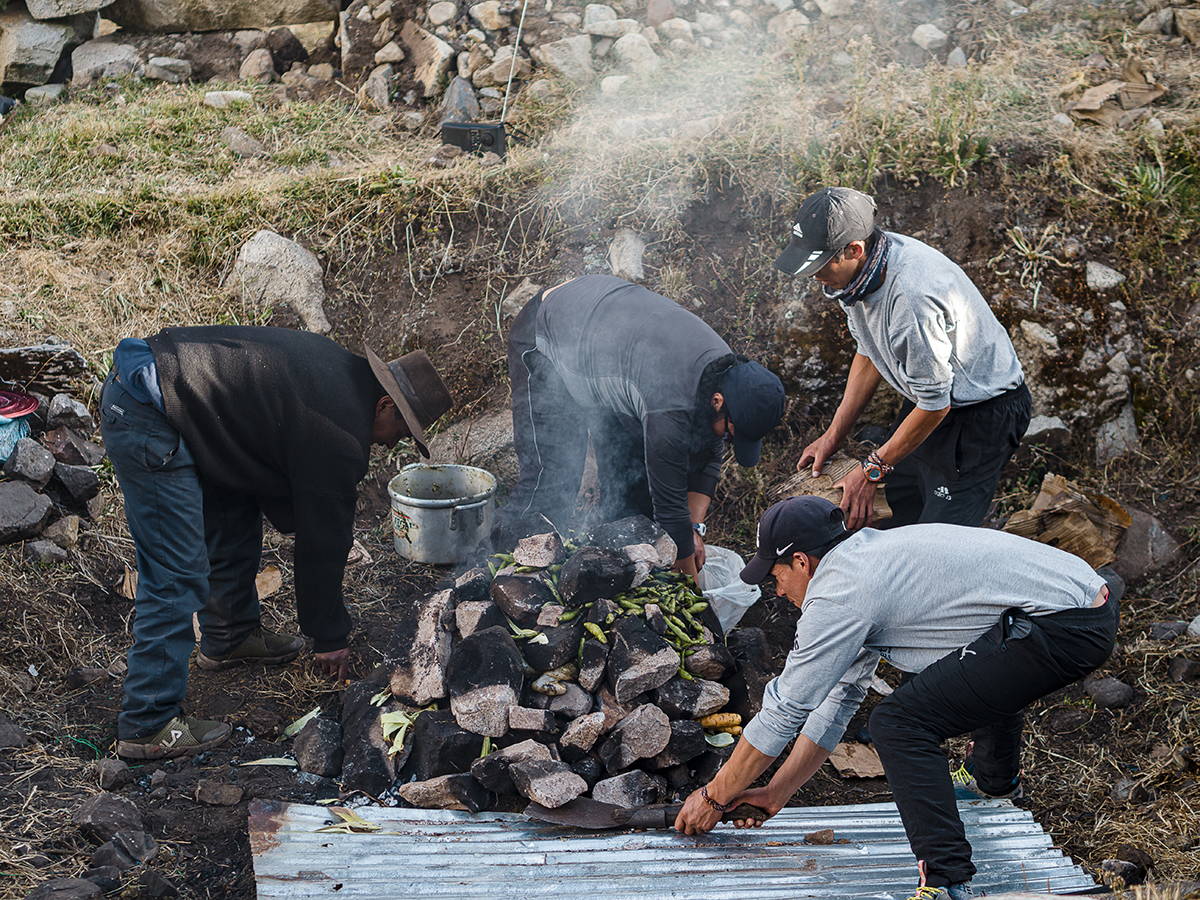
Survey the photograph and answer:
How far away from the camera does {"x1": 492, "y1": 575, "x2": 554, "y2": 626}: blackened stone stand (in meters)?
4.58

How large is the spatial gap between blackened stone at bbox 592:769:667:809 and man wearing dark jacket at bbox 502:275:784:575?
3.89ft

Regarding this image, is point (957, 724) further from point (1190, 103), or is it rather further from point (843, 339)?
point (1190, 103)

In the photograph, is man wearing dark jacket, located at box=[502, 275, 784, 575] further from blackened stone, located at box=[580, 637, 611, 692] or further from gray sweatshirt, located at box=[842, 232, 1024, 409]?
blackened stone, located at box=[580, 637, 611, 692]

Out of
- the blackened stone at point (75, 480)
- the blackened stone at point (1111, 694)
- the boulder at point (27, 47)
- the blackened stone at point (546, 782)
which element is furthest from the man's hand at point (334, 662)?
the boulder at point (27, 47)

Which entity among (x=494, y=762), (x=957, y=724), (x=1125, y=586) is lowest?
(x=1125, y=586)

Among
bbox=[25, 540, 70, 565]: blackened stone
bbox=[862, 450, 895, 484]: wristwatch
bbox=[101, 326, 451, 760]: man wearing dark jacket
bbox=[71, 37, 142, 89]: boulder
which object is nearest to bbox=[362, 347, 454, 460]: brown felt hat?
bbox=[101, 326, 451, 760]: man wearing dark jacket

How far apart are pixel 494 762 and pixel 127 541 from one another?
306 centimetres

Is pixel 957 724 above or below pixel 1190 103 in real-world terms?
below

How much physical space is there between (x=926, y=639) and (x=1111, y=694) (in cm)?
204

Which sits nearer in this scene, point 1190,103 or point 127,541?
point 127,541

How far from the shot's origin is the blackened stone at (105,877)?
136 inches

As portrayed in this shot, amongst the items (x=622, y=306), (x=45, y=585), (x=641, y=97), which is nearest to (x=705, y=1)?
(x=641, y=97)

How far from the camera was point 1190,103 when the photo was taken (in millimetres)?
7258

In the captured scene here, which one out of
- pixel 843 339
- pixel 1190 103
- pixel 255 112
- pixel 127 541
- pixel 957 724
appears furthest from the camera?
pixel 255 112
